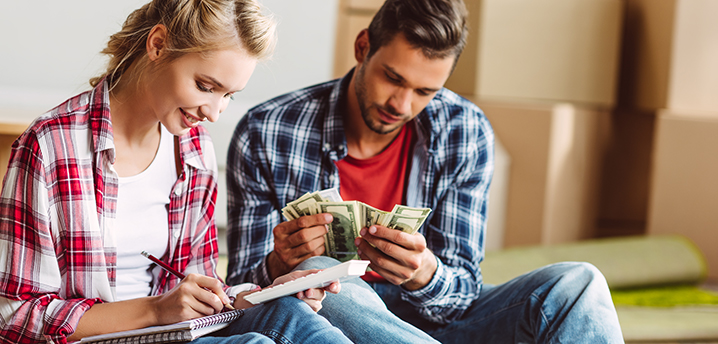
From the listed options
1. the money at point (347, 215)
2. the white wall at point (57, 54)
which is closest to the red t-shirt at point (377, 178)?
the money at point (347, 215)

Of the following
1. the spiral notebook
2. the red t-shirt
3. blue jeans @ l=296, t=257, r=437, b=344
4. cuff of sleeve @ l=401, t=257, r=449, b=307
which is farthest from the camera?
the red t-shirt

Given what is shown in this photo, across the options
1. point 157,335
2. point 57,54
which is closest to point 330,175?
point 157,335

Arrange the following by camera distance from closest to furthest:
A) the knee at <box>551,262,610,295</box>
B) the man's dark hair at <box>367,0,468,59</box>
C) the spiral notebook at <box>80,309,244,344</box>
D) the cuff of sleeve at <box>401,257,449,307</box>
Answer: the spiral notebook at <box>80,309,244,344</box>
the knee at <box>551,262,610,295</box>
the cuff of sleeve at <box>401,257,449,307</box>
the man's dark hair at <box>367,0,468,59</box>

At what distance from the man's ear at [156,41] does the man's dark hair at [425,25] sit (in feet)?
2.11

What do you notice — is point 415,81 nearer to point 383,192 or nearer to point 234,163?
point 383,192

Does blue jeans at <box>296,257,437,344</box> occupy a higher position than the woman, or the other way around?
the woman

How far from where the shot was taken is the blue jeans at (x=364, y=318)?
125cm

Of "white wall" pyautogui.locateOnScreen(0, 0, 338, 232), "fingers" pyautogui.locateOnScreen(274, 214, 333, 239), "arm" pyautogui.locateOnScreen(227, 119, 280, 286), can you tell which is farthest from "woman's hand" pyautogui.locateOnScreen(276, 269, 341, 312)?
"white wall" pyautogui.locateOnScreen(0, 0, 338, 232)

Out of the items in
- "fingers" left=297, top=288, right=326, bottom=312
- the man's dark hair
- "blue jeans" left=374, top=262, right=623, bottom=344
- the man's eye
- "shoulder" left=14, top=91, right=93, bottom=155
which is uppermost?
the man's dark hair

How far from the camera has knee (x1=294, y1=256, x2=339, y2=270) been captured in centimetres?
139

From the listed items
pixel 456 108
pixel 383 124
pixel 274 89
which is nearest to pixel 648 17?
pixel 274 89

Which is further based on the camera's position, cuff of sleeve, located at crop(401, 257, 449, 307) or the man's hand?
cuff of sleeve, located at crop(401, 257, 449, 307)

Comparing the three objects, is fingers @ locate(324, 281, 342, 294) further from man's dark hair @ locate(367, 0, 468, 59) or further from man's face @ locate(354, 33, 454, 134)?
man's dark hair @ locate(367, 0, 468, 59)

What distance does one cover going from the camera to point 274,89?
3166 mm
